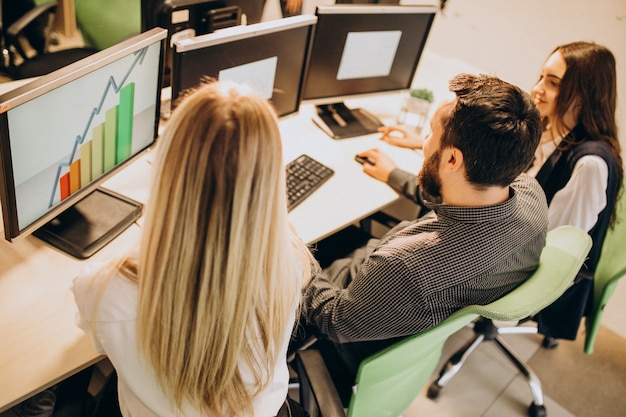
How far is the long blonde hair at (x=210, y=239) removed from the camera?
0.83 meters

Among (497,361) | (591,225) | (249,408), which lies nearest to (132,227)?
(249,408)

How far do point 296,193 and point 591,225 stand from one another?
0.98 metres

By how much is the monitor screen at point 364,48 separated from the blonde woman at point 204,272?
1.15 m

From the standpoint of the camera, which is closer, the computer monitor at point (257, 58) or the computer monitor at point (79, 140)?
the computer monitor at point (79, 140)

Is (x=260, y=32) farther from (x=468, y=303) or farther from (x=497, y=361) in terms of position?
(x=497, y=361)

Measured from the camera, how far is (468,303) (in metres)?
1.23

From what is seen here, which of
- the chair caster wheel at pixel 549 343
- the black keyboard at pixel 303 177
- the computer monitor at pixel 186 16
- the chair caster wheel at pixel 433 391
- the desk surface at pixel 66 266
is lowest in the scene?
the chair caster wheel at pixel 433 391

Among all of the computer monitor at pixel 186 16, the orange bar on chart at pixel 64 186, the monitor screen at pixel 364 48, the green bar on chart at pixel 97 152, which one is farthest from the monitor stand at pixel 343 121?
the orange bar on chart at pixel 64 186

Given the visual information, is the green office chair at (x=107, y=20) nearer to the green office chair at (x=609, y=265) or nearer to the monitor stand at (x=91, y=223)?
the monitor stand at (x=91, y=223)

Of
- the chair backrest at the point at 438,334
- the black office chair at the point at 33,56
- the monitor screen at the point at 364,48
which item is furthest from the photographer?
the black office chair at the point at 33,56

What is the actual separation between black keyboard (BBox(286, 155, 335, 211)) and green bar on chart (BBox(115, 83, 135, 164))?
52 centimetres

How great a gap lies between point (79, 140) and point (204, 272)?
1.97 ft

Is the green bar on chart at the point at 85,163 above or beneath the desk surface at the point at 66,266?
above

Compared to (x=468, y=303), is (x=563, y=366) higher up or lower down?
lower down
